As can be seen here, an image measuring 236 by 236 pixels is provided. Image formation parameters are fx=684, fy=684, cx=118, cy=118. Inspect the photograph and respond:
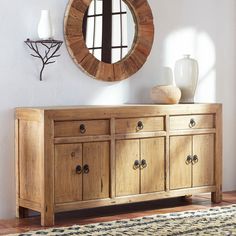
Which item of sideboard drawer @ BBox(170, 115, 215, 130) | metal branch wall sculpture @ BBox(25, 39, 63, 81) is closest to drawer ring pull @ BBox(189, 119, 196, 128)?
sideboard drawer @ BBox(170, 115, 215, 130)

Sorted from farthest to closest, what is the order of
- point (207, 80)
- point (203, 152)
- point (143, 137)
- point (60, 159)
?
1. point (207, 80)
2. point (203, 152)
3. point (143, 137)
4. point (60, 159)

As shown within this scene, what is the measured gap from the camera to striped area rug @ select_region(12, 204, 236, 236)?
422 cm

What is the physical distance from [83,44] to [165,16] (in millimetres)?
859

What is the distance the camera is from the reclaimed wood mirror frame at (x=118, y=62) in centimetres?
494

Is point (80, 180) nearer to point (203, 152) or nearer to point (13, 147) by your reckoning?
point (13, 147)

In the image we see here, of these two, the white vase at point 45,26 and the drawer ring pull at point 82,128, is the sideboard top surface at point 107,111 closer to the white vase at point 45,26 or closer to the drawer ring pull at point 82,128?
the drawer ring pull at point 82,128

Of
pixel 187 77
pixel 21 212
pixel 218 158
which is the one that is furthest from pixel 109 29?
pixel 21 212

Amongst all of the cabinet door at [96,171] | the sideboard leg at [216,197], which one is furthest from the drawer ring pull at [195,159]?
the cabinet door at [96,171]

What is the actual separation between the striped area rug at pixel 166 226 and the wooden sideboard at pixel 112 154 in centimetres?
25

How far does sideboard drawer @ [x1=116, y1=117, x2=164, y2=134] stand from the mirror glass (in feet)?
1.86

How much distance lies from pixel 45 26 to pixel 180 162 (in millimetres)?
1422

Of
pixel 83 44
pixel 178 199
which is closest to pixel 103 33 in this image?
pixel 83 44

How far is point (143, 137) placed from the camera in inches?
193

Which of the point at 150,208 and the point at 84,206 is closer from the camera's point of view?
the point at 84,206
